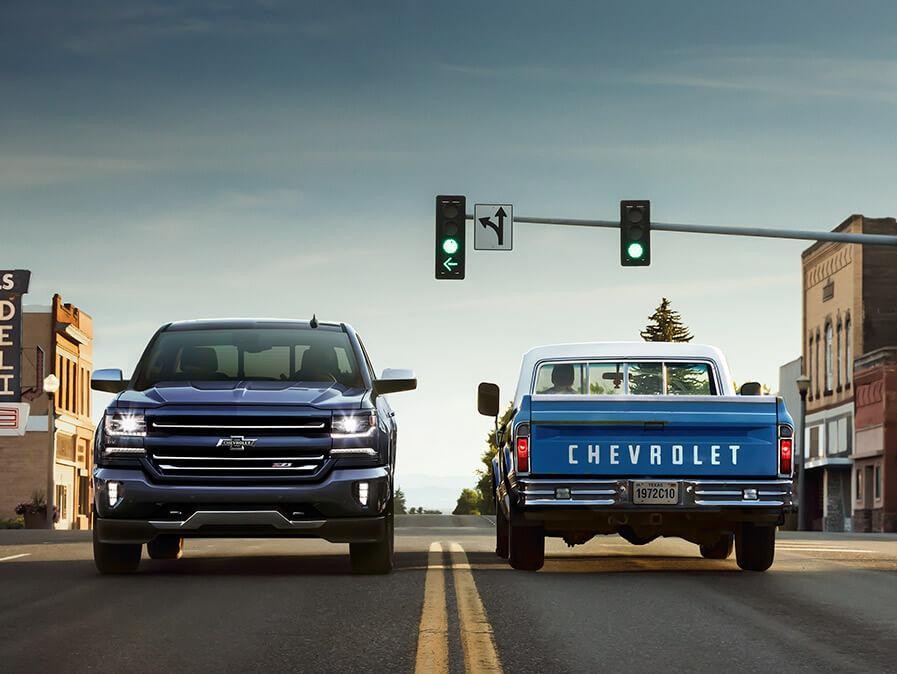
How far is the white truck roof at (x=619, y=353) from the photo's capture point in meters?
16.6

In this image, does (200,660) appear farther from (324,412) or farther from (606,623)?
(324,412)

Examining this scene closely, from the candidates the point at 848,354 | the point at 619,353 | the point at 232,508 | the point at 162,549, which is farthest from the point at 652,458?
the point at 848,354

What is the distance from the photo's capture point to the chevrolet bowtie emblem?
1310 centimetres

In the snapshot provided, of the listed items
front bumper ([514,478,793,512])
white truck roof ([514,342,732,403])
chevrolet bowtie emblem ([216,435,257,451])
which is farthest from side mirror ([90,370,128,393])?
white truck roof ([514,342,732,403])

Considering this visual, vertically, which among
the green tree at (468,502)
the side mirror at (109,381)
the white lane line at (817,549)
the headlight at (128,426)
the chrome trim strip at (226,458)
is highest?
the side mirror at (109,381)

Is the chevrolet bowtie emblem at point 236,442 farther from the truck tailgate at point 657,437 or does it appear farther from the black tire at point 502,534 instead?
the black tire at point 502,534

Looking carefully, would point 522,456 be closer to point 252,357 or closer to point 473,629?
point 252,357

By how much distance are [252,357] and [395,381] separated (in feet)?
4.49

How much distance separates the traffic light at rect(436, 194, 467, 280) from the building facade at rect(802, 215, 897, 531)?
119 ft

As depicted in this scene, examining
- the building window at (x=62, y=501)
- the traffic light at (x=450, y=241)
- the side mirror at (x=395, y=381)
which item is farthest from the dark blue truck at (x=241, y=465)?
the building window at (x=62, y=501)

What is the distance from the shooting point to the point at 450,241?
1029 inches

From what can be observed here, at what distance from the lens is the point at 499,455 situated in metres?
17.0

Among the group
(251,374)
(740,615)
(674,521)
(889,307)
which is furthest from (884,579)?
(889,307)

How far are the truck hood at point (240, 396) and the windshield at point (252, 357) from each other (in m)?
0.56
